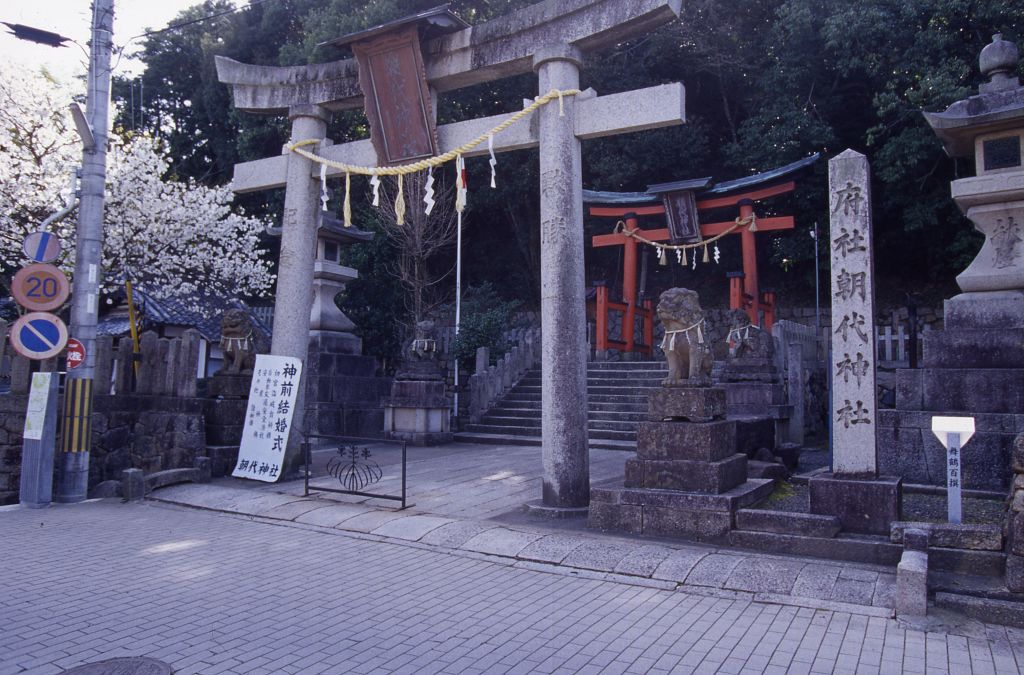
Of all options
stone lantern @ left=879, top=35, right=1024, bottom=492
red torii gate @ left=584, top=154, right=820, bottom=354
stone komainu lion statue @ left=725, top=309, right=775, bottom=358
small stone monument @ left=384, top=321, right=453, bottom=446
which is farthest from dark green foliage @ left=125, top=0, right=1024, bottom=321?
stone lantern @ left=879, top=35, right=1024, bottom=492

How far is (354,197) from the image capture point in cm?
2355

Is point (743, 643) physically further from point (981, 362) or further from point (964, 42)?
point (964, 42)

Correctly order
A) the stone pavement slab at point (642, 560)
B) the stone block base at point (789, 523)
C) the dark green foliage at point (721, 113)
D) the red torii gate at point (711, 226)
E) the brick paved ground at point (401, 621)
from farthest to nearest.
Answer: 1. the red torii gate at point (711, 226)
2. the dark green foliage at point (721, 113)
3. the stone block base at point (789, 523)
4. the stone pavement slab at point (642, 560)
5. the brick paved ground at point (401, 621)

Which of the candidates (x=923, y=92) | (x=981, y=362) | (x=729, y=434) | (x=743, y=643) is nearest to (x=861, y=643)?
(x=743, y=643)

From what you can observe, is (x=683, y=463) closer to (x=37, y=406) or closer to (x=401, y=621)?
(x=401, y=621)

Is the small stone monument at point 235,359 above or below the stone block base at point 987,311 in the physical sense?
below

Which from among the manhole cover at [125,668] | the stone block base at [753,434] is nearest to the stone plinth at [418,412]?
the stone block base at [753,434]

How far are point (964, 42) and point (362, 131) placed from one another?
672 inches

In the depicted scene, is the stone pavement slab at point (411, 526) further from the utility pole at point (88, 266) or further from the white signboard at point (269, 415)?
the utility pole at point (88, 266)

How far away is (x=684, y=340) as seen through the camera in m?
7.08

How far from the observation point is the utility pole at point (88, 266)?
901 centimetres

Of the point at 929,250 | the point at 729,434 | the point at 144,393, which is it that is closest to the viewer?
the point at 729,434

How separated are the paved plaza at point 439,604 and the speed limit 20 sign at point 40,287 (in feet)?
8.90

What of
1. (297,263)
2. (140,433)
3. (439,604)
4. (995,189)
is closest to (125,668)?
(439,604)
